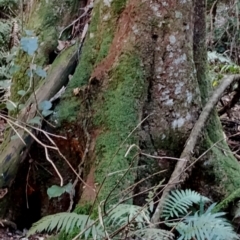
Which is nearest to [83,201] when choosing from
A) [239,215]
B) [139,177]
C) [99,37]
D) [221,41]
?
[139,177]

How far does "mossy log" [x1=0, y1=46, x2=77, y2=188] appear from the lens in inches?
135

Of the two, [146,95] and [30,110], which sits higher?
[30,110]

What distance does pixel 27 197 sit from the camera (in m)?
3.61

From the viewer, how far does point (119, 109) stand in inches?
127

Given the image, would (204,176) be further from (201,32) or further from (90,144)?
(201,32)

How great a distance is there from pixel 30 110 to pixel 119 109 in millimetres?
725

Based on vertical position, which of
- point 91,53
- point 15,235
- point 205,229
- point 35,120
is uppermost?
point 91,53

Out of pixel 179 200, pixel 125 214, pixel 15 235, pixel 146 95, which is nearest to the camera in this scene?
pixel 125 214

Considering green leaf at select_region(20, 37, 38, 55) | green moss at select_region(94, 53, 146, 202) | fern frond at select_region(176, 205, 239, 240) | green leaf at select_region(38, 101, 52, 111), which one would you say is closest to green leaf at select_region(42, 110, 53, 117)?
green leaf at select_region(38, 101, 52, 111)

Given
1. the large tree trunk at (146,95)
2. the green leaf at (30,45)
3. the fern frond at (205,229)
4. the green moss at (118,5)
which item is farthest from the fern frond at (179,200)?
the green moss at (118,5)

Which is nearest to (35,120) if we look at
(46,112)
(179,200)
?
(46,112)

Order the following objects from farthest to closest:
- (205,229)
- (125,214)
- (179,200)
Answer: (179,200) → (125,214) → (205,229)

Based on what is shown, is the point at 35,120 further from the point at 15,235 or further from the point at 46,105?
the point at 15,235

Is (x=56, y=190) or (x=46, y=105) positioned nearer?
(x=56, y=190)
